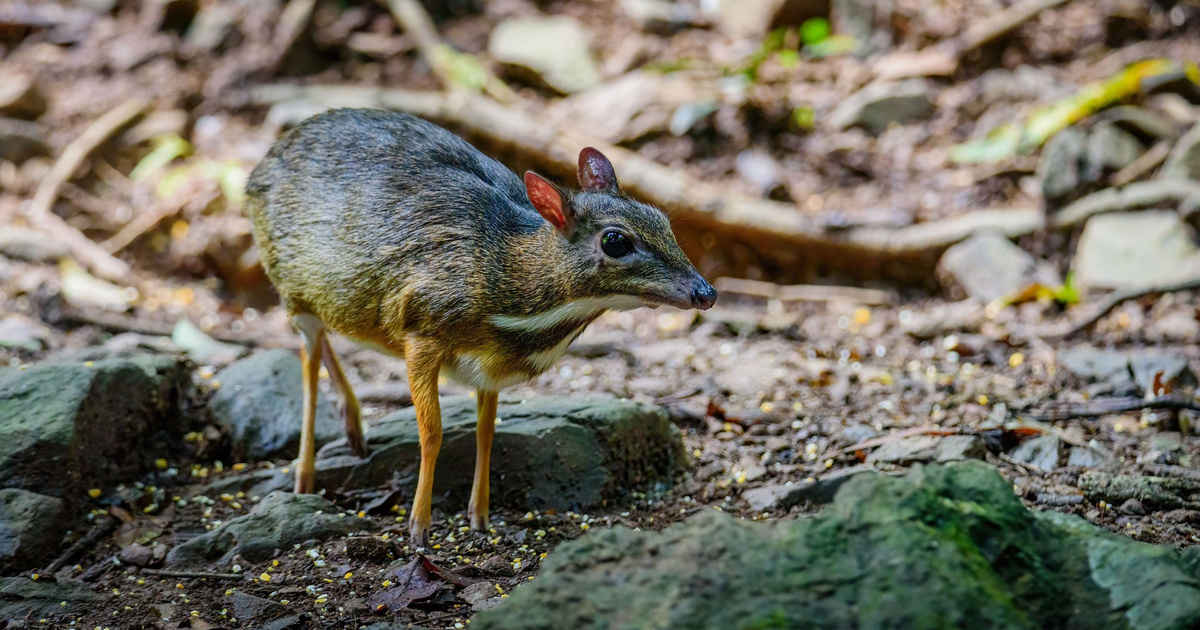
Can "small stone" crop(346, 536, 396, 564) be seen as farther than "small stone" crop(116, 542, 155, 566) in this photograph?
No

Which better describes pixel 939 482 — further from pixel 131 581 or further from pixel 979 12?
pixel 979 12

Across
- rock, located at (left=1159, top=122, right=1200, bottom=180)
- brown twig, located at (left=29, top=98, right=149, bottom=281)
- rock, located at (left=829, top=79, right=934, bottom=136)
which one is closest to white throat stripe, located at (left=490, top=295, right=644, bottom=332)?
brown twig, located at (left=29, top=98, right=149, bottom=281)

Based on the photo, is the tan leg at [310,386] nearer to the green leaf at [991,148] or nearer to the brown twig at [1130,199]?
the brown twig at [1130,199]

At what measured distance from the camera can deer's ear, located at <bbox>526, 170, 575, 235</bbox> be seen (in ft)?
14.1

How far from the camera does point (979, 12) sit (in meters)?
11.5

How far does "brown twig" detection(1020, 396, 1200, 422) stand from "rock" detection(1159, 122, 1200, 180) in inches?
137

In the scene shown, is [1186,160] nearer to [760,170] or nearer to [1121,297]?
[1121,297]

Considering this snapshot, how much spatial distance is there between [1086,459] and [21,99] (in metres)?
10.9

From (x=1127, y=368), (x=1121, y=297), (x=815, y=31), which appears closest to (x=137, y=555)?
(x=1127, y=368)

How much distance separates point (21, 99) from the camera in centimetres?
1060

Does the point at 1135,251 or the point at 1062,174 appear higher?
the point at 1062,174

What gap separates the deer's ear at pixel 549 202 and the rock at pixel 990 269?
17.4 feet

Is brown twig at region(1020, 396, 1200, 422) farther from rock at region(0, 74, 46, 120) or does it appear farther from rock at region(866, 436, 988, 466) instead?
rock at region(0, 74, 46, 120)

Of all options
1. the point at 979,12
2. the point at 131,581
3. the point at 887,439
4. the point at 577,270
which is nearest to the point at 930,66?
the point at 979,12
